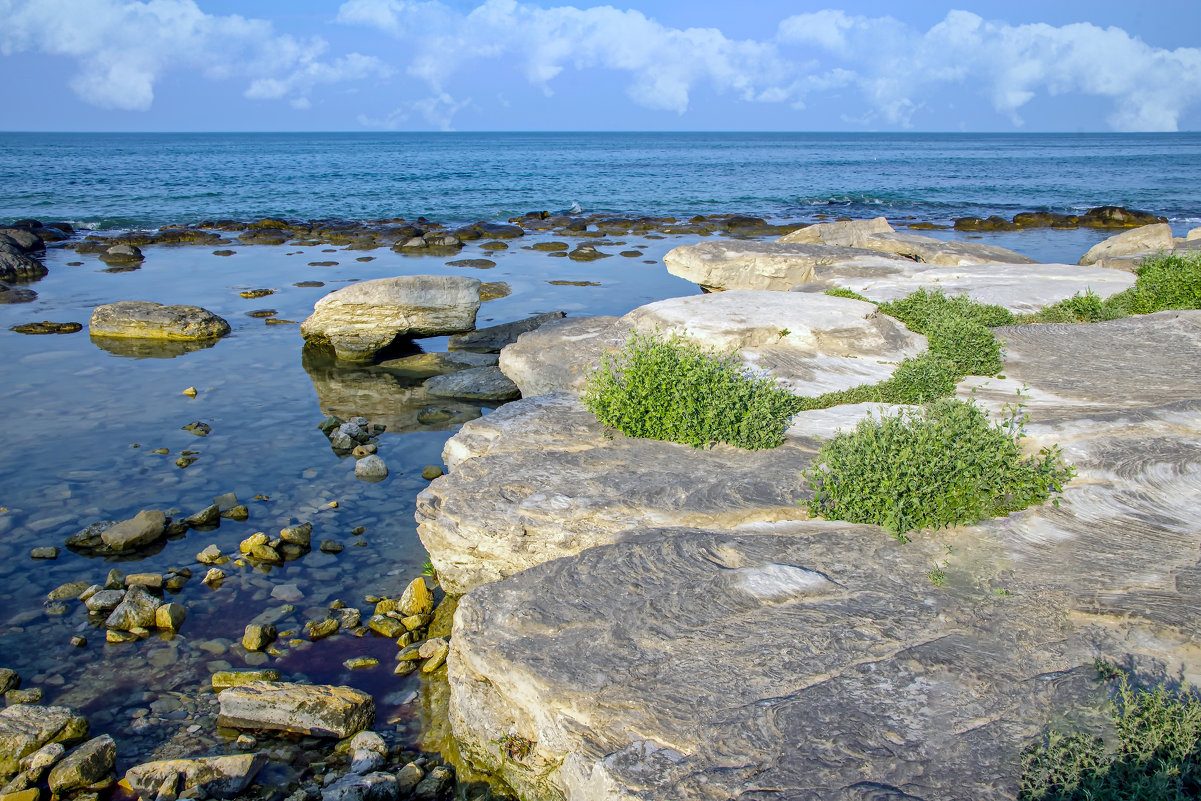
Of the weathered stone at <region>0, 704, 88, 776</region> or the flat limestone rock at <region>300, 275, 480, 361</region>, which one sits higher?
the flat limestone rock at <region>300, 275, 480, 361</region>

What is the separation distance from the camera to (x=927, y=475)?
7.39 m

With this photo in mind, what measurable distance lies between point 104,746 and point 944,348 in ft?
35.9

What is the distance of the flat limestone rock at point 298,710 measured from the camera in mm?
Answer: 7402

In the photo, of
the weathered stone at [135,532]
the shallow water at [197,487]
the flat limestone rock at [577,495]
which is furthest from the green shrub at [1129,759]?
the weathered stone at [135,532]

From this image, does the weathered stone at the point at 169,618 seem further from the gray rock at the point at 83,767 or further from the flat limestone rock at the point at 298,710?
the gray rock at the point at 83,767

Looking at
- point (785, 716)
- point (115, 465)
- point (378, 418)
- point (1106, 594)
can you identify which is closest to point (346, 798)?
point (785, 716)

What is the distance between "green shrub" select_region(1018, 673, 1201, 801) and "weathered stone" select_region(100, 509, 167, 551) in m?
10.2

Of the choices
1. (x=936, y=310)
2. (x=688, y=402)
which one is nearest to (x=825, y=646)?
(x=688, y=402)

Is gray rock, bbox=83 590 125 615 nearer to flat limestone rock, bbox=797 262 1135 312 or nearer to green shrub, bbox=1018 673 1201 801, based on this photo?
green shrub, bbox=1018 673 1201 801

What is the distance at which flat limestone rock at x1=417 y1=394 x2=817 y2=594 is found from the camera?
799cm

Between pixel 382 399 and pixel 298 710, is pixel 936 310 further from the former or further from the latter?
pixel 298 710

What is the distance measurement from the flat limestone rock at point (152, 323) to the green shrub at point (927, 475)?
1800 centimetres

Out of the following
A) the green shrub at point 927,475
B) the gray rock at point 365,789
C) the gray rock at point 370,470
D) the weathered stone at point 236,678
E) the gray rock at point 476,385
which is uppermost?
the green shrub at point 927,475

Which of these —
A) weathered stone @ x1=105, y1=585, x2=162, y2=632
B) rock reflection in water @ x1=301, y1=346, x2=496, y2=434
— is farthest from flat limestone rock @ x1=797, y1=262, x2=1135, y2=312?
weathered stone @ x1=105, y1=585, x2=162, y2=632
